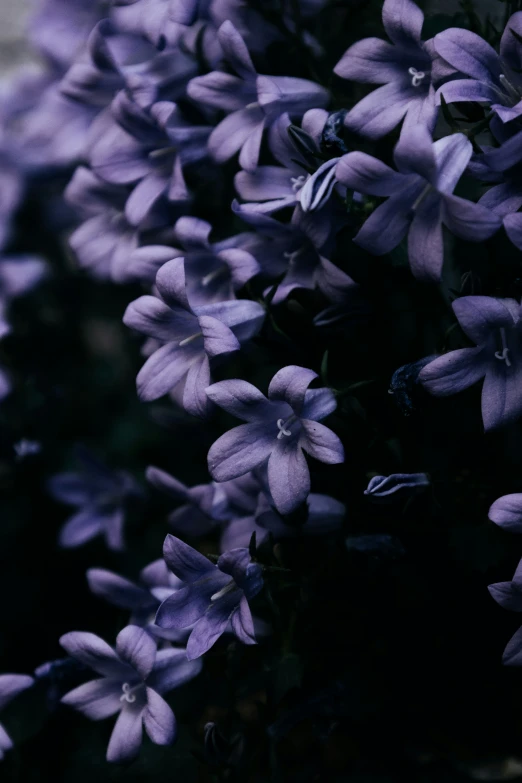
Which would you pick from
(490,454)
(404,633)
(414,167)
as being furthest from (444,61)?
(404,633)

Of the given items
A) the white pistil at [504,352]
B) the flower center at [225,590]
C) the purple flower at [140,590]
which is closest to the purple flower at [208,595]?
the flower center at [225,590]

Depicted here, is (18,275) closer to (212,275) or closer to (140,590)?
(212,275)

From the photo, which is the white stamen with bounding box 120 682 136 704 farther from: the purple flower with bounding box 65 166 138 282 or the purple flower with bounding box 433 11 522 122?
the purple flower with bounding box 433 11 522 122

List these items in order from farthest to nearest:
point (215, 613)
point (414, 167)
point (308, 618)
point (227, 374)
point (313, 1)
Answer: point (227, 374) < point (313, 1) < point (308, 618) < point (215, 613) < point (414, 167)

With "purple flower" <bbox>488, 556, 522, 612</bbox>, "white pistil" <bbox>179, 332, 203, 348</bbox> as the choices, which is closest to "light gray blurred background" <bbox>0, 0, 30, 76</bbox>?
"white pistil" <bbox>179, 332, 203, 348</bbox>

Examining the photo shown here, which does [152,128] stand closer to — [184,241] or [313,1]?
[184,241]

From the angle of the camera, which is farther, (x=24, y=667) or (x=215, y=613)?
(x=24, y=667)
